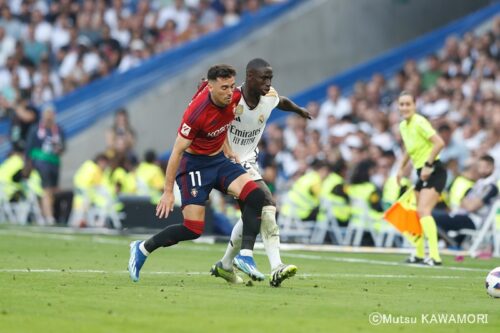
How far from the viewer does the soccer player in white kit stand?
1195cm

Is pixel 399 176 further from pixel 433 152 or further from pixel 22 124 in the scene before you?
pixel 22 124

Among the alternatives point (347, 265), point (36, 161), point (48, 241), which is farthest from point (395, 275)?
point (36, 161)

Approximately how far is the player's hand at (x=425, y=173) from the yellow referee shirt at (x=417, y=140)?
0.50 ft

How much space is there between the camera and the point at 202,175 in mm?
11961

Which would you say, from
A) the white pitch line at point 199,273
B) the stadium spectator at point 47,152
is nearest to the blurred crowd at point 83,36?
the stadium spectator at point 47,152

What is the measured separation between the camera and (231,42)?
2975cm

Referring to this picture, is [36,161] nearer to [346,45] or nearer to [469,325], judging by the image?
[346,45]

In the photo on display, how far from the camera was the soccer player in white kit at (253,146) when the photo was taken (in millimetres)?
11953

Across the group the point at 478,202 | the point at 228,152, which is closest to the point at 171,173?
the point at 228,152

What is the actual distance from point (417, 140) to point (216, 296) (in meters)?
6.21

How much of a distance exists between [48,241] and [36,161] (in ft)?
21.5

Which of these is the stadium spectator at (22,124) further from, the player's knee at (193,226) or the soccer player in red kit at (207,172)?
the player's knee at (193,226)

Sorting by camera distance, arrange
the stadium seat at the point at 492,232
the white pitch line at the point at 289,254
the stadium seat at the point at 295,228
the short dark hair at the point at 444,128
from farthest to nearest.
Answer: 1. the stadium seat at the point at 295,228
2. the short dark hair at the point at 444,128
3. the stadium seat at the point at 492,232
4. the white pitch line at the point at 289,254

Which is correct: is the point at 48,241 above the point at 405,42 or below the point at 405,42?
below
